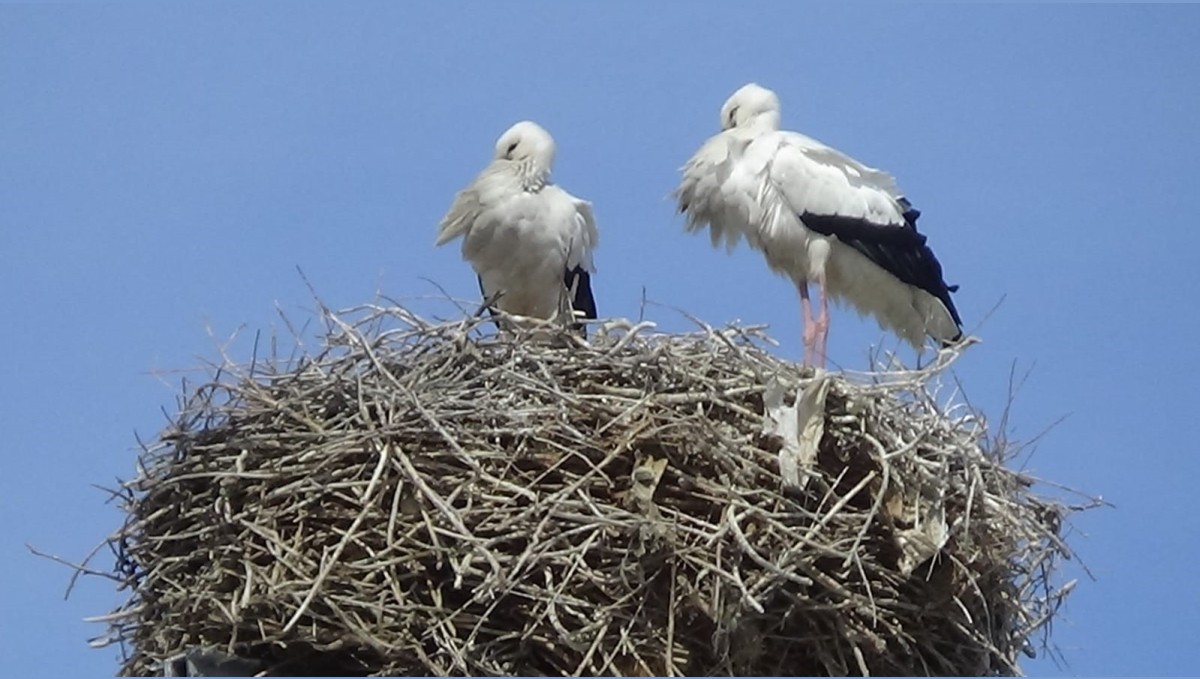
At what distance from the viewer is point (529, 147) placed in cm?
827

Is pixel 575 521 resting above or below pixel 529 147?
below

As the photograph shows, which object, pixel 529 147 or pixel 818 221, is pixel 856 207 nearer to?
pixel 818 221

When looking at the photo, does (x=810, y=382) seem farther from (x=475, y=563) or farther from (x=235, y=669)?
(x=235, y=669)

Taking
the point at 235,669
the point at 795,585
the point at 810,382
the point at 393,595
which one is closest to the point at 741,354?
the point at 810,382

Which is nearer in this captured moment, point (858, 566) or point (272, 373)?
point (858, 566)

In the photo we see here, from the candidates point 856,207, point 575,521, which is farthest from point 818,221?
point 575,521

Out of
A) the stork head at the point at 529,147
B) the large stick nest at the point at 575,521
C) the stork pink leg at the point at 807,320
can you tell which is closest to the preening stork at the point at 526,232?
the stork head at the point at 529,147

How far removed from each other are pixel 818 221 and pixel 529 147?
1.08 meters

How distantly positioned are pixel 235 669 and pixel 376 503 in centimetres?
53

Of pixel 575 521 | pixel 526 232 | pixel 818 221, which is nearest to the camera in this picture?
pixel 575 521

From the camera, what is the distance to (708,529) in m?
5.93

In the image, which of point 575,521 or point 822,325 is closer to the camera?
point 575,521

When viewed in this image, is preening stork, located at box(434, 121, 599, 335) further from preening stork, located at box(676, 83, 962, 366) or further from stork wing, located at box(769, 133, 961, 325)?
stork wing, located at box(769, 133, 961, 325)

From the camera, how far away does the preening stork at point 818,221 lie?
7.82 m
